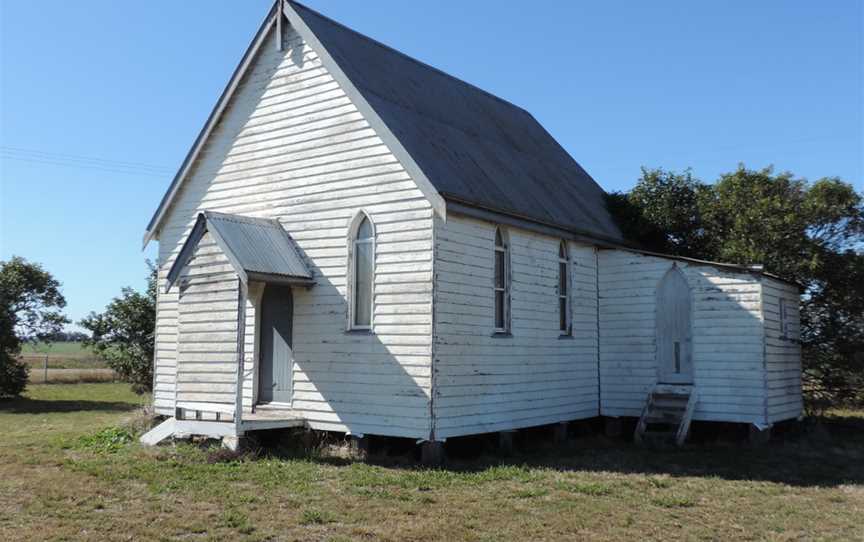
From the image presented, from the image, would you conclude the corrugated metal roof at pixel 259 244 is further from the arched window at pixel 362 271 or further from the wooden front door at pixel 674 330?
the wooden front door at pixel 674 330

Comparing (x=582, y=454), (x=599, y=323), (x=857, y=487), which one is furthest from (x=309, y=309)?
(x=857, y=487)

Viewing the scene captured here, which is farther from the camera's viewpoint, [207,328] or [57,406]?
[57,406]

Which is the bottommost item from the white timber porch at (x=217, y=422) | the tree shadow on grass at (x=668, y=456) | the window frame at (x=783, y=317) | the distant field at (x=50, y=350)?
the tree shadow on grass at (x=668, y=456)

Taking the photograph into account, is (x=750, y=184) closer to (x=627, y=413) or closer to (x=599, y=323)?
(x=599, y=323)

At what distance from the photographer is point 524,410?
1544cm

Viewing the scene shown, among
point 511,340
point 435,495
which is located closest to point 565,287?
point 511,340

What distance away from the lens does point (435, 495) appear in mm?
11062

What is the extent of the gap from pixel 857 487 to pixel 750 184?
9.16 m

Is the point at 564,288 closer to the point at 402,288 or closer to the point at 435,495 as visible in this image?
the point at 402,288

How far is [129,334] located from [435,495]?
61.7 ft

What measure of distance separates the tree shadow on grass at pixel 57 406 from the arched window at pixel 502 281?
1389 cm

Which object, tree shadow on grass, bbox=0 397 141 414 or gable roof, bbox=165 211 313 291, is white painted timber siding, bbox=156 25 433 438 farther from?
tree shadow on grass, bbox=0 397 141 414

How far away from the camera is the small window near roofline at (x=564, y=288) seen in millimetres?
17344

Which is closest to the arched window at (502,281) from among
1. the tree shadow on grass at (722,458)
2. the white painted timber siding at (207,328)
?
the tree shadow on grass at (722,458)
